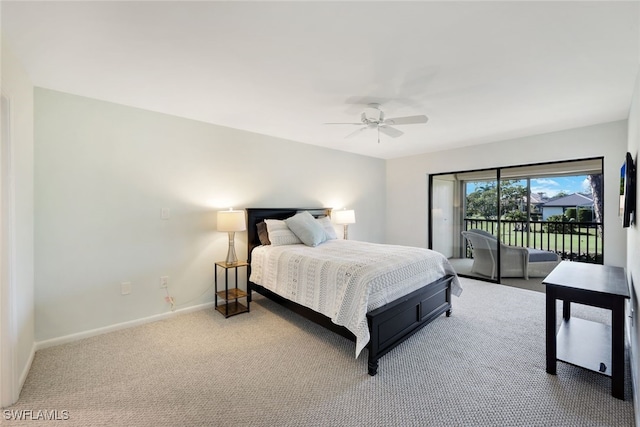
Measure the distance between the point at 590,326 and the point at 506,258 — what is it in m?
2.04

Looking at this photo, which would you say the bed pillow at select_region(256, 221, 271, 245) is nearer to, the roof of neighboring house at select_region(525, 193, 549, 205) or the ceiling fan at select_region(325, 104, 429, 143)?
the ceiling fan at select_region(325, 104, 429, 143)

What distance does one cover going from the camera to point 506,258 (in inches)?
178

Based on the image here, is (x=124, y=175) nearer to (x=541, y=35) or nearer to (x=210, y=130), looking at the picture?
(x=210, y=130)

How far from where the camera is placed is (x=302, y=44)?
1.81 m

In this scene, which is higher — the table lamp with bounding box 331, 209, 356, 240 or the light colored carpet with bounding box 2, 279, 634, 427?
the table lamp with bounding box 331, 209, 356, 240

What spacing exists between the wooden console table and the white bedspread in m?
1.01

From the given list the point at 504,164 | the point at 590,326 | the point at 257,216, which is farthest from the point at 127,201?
the point at 504,164

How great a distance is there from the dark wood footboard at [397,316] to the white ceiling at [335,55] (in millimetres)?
1937

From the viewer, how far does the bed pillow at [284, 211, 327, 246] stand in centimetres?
353

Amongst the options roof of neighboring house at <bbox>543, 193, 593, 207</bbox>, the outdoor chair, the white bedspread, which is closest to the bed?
the white bedspread

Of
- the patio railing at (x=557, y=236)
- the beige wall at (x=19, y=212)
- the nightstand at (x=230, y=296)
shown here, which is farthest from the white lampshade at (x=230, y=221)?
the patio railing at (x=557, y=236)

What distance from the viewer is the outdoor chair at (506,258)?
432 cm

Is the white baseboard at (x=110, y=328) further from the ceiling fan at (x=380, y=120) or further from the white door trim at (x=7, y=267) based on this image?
the ceiling fan at (x=380, y=120)

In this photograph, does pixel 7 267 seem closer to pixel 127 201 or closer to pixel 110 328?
pixel 127 201
